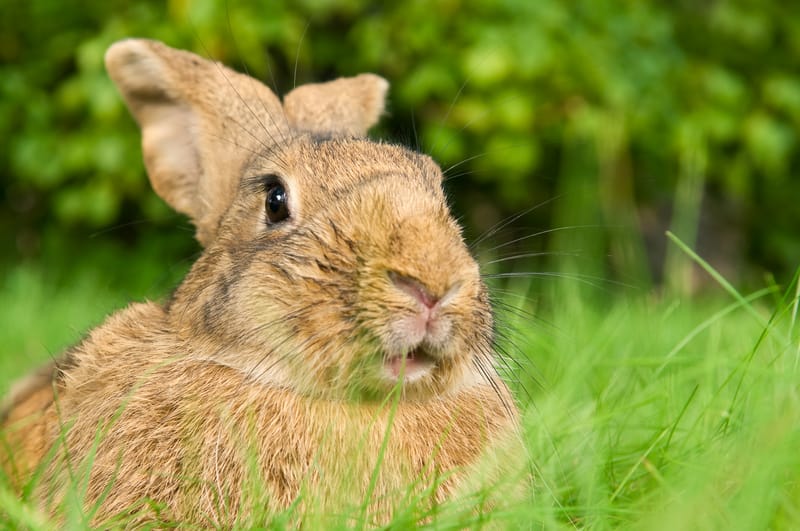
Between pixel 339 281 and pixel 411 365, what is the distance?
24 cm

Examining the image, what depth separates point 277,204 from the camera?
2510 millimetres

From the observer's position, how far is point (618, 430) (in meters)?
2.41

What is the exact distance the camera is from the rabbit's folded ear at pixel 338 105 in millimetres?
3361

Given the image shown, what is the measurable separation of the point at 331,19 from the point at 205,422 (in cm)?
488

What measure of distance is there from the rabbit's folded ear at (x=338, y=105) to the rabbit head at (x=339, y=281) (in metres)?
0.34

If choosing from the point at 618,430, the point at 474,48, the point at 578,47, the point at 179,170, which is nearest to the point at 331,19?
the point at 474,48

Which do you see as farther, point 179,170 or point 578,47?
point 578,47

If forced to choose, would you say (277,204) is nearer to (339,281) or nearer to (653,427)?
(339,281)

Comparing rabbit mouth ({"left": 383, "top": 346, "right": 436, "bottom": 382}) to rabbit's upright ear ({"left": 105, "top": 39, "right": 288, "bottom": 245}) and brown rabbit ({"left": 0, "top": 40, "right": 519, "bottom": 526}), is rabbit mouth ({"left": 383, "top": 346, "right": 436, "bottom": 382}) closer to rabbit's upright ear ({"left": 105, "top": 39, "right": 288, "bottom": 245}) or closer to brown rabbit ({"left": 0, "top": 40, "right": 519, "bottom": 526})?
brown rabbit ({"left": 0, "top": 40, "right": 519, "bottom": 526})

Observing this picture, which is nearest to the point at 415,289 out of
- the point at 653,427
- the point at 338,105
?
the point at 653,427

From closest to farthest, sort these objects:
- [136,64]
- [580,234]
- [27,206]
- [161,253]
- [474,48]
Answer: [136,64]
[474,48]
[580,234]
[161,253]
[27,206]

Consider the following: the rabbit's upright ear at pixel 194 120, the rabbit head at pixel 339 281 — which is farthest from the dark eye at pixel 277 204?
the rabbit's upright ear at pixel 194 120

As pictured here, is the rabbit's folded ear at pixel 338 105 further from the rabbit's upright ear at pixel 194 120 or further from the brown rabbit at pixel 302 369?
the brown rabbit at pixel 302 369

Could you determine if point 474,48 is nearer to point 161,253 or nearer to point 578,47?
point 578,47
